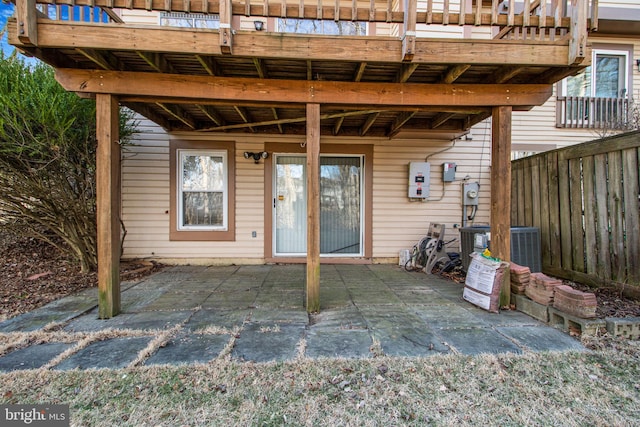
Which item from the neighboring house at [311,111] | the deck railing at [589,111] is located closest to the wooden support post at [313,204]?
the neighboring house at [311,111]

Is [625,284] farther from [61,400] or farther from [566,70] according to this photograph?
[61,400]

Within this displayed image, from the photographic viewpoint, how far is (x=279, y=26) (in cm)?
507

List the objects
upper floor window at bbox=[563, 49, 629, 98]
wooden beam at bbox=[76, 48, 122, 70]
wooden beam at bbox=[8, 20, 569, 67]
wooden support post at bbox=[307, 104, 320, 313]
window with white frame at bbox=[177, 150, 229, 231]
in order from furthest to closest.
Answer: upper floor window at bbox=[563, 49, 629, 98]
window with white frame at bbox=[177, 150, 229, 231]
wooden support post at bbox=[307, 104, 320, 313]
wooden beam at bbox=[76, 48, 122, 70]
wooden beam at bbox=[8, 20, 569, 67]

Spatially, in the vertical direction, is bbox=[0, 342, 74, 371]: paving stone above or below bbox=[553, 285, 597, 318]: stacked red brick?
below

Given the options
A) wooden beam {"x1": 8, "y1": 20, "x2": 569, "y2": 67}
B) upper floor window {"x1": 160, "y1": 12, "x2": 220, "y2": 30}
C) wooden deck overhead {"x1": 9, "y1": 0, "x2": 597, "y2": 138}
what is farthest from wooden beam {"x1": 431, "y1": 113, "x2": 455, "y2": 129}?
upper floor window {"x1": 160, "y1": 12, "x2": 220, "y2": 30}

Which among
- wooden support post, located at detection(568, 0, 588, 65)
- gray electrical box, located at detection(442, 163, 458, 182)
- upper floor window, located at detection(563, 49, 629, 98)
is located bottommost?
gray electrical box, located at detection(442, 163, 458, 182)

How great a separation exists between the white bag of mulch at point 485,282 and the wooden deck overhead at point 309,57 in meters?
1.69

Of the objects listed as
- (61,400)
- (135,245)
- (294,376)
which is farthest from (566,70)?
(135,245)

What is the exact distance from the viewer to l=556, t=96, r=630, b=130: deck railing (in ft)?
18.3

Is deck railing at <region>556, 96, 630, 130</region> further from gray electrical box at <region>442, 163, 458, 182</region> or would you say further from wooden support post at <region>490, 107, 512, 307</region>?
wooden support post at <region>490, 107, 512, 307</region>

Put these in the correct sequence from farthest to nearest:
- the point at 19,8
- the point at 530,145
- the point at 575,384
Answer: the point at 530,145 → the point at 19,8 → the point at 575,384

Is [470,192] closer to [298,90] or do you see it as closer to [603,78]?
[603,78]

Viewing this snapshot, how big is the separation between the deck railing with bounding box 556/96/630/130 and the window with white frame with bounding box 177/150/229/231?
6.51 metres

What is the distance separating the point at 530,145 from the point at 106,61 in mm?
6715
